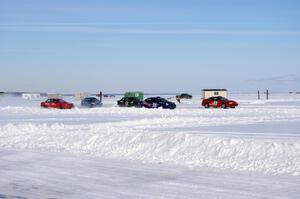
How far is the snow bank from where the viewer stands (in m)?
12.4

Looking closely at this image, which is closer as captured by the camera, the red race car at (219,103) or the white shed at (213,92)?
the red race car at (219,103)

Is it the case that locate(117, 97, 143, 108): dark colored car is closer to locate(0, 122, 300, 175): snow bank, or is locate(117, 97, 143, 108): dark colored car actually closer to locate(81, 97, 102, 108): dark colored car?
locate(81, 97, 102, 108): dark colored car

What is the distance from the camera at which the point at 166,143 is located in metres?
15.2

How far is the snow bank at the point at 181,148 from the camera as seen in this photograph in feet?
40.5

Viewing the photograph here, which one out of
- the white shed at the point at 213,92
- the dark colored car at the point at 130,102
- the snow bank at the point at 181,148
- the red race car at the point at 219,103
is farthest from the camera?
the white shed at the point at 213,92

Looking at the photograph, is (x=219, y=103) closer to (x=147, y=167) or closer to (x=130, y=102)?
(x=130, y=102)

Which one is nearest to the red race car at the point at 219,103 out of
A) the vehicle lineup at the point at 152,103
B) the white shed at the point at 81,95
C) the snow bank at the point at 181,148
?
the vehicle lineup at the point at 152,103

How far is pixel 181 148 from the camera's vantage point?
48.0 ft

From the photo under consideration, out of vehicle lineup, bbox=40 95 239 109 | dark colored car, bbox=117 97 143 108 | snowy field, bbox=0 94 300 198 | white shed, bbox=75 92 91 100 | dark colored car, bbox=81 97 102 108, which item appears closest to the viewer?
snowy field, bbox=0 94 300 198

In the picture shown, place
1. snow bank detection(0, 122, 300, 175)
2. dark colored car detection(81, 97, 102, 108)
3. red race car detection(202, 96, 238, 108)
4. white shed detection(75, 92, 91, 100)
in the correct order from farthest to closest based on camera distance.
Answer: white shed detection(75, 92, 91, 100), dark colored car detection(81, 97, 102, 108), red race car detection(202, 96, 238, 108), snow bank detection(0, 122, 300, 175)

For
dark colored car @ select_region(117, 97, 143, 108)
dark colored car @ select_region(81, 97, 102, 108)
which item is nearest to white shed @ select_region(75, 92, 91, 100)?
dark colored car @ select_region(81, 97, 102, 108)

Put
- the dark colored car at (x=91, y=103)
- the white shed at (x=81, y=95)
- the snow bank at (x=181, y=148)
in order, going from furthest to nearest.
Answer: the white shed at (x=81, y=95)
the dark colored car at (x=91, y=103)
the snow bank at (x=181, y=148)

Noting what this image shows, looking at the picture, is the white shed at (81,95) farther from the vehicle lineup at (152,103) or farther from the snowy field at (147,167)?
the snowy field at (147,167)

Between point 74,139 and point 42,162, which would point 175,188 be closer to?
point 42,162
